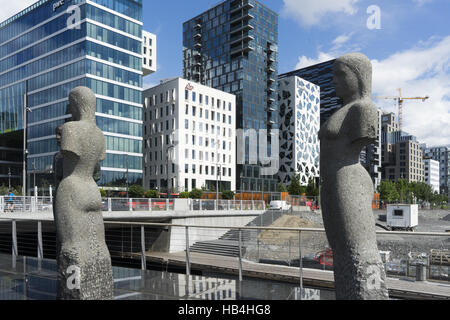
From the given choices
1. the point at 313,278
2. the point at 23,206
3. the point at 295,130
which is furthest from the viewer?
the point at 295,130

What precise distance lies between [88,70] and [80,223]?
50.4 m

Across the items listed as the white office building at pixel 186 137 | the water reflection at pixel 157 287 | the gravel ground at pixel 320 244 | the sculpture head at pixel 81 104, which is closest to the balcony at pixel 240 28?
the white office building at pixel 186 137

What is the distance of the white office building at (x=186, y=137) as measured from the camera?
63438mm

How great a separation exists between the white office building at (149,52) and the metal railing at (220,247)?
49.0 metres

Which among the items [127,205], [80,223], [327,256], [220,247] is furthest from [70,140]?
[127,205]

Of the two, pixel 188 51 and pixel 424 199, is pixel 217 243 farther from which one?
pixel 424 199

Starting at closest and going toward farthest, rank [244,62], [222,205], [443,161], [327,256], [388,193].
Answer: [327,256] < [222,205] < [244,62] < [388,193] < [443,161]

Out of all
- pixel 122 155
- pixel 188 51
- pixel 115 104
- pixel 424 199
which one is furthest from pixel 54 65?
pixel 424 199

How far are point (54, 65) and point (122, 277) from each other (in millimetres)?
55466

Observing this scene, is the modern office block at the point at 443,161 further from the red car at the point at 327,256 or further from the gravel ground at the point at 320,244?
the red car at the point at 327,256

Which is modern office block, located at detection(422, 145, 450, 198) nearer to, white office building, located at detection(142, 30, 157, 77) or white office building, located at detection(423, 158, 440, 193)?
white office building, located at detection(423, 158, 440, 193)

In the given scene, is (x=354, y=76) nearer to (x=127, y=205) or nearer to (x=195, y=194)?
(x=127, y=205)

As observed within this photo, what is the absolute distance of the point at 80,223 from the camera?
5.31m

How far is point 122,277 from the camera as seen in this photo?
8.02 m
